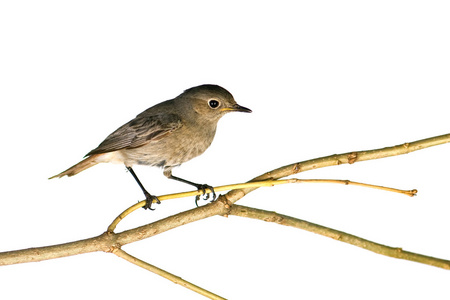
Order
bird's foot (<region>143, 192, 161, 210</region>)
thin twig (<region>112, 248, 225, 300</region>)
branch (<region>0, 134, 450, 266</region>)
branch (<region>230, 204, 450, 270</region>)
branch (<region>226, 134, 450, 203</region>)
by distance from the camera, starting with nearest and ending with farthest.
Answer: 1. branch (<region>230, 204, 450, 270</region>)
2. branch (<region>226, 134, 450, 203</region>)
3. thin twig (<region>112, 248, 225, 300</region>)
4. branch (<region>0, 134, 450, 266</region>)
5. bird's foot (<region>143, 192, 161, 210</region>)

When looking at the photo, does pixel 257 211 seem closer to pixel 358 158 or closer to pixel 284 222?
pixel 284 222

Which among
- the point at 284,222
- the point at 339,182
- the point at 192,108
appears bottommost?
the point at 284,222

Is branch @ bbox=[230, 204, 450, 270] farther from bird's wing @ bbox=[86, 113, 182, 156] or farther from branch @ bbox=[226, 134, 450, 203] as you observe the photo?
bird's wing @ bbox=[86, 113, 182, 156]

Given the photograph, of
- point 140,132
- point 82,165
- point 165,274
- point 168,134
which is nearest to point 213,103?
point 168,134

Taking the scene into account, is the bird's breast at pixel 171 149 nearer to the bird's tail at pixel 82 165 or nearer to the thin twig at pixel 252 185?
the bird's tail at pixel 82 165

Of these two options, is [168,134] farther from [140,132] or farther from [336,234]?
[336,234]

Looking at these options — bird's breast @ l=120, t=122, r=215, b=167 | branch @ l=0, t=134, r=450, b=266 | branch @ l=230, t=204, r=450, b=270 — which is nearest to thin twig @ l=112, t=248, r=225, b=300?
branch @ l=0, t=134, r=450, b=266

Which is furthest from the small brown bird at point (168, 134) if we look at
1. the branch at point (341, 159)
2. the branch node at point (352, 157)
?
the branch node at point (352, 157)

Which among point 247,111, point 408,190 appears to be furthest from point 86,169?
point 408,190
